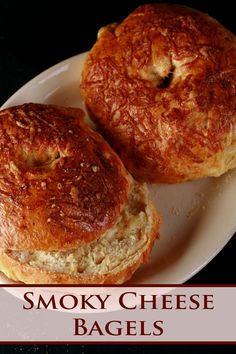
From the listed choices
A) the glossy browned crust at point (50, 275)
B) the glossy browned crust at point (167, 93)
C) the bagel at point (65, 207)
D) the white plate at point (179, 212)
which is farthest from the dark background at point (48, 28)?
the glossy browned crust at point (50, 275)

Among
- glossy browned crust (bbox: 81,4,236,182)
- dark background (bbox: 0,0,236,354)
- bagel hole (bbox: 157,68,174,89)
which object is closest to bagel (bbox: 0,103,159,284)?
glossy browned crust (bbox: 81,4,236,182)

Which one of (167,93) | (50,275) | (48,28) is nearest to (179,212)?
(167,93)

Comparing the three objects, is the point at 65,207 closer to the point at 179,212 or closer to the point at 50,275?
the point at 50,275

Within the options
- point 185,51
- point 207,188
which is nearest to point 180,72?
point 185,51

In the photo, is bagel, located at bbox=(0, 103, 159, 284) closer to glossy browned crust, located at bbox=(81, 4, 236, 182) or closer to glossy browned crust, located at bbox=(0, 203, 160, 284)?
glossy browned crust, located at bbox=(0, 203, 160, 284)

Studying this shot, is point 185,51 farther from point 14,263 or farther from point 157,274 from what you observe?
point 14,263

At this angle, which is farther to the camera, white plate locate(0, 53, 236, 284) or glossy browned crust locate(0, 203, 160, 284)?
white plate locate(0, 53, 236, 284)

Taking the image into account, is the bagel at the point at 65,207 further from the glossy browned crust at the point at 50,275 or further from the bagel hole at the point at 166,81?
the bagel hole at the point at 166,81
